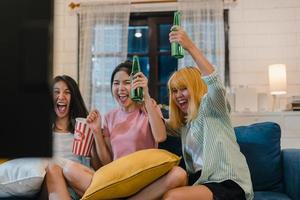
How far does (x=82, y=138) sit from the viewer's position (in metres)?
1.89

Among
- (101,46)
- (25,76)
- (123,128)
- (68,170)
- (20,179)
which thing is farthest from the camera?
(101,46)

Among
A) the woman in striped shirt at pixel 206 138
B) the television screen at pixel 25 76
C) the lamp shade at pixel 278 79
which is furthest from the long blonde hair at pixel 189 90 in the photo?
the lamp shade at pixel 278 79

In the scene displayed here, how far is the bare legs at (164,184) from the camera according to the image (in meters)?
1.52

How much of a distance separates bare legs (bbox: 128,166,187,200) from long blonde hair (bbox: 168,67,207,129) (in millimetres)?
323

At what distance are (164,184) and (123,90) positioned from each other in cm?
63

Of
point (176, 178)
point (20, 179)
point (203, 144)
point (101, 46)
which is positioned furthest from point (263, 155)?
point (101, 46)

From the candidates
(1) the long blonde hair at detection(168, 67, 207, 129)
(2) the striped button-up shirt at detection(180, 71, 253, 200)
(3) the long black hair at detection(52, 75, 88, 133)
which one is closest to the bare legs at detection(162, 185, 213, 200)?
(2) the striped button-up shirt at detection(180, 71, 253, 200)

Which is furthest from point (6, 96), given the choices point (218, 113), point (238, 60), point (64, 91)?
point (238, 60)

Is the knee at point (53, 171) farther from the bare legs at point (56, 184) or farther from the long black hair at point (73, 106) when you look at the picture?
the long black hair at point (73, 106)

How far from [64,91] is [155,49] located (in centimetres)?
182

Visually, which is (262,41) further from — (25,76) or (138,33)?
(25,76)

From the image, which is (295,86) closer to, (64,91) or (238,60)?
(238,60)

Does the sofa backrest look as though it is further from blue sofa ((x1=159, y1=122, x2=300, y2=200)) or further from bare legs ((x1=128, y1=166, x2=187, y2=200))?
bare legs ((x1=128, y1=166, x2=187, y2=200))

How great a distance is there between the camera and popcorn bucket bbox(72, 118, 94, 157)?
6.20 feet
